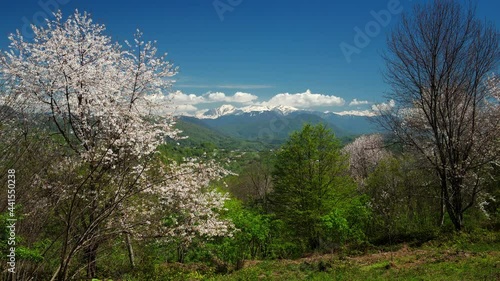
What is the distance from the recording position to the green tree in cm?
2597

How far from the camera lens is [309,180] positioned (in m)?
26.6

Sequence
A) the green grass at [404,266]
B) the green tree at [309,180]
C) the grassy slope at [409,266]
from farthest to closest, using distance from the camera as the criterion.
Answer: the green tree at [309,180] < the green grass at [404,266] < the grassy slope at [409,266]

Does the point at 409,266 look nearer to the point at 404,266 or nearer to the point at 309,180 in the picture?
the point at 404,266

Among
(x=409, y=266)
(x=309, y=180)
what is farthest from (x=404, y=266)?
(x=309, y=180)

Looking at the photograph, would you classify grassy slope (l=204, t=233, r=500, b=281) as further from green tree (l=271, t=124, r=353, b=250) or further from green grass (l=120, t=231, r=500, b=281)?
green tree (l=271, t=124, r=353, b=250)

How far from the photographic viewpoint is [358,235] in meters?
22.5

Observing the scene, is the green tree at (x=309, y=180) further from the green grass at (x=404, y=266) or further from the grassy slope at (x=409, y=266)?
the grassy slope at (x=409, y=266)

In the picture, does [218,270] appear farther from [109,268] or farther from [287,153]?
[287,153]

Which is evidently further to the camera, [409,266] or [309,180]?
[309,180]

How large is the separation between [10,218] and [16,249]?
62cm

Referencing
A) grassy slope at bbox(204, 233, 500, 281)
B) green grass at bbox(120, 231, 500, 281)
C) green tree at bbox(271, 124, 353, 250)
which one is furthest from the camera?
green tree at bbox(271, 124, 353, 250)

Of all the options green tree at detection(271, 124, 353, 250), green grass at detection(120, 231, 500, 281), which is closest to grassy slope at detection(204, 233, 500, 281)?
green grass at detection(120, 231, 500, 281)

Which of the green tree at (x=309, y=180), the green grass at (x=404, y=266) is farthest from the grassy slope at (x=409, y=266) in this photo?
the green tree at (x=309, y=180)

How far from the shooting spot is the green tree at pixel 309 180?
2597cm
